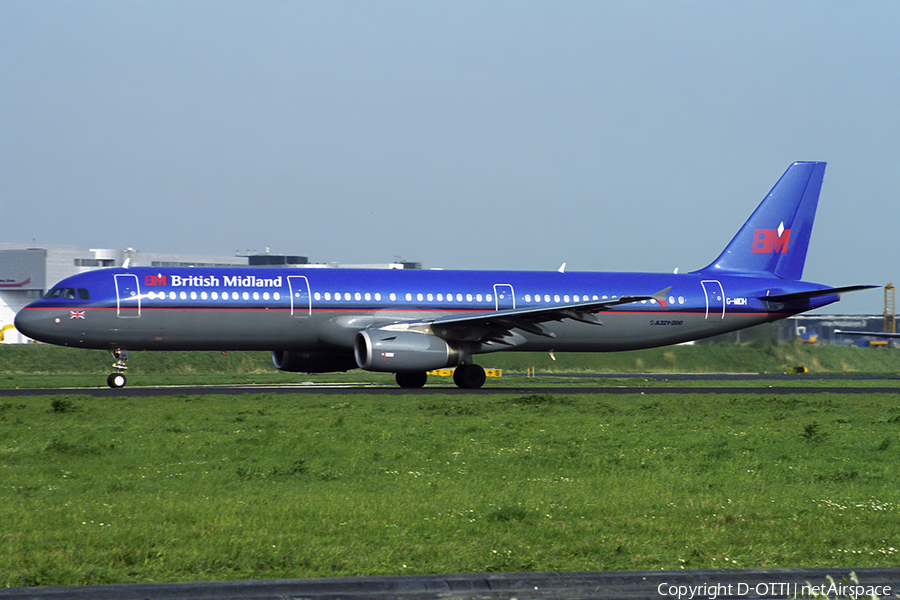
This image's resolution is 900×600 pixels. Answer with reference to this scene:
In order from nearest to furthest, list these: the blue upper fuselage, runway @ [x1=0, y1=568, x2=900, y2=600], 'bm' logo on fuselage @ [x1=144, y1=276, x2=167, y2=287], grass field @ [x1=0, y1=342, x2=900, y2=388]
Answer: runway @ [x1=0, y1=568, x2=900, y2=600]
the blue upper fuselage
'bm' logo on fuselage @ [x1=144, y1=276, x2=167, y2=287]
grass field @ [x1=0, y1=342, x2=900, y2=388]

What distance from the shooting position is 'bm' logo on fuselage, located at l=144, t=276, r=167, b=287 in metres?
30.1

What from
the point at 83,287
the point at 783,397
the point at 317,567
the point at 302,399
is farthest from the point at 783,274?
the point at 317,567

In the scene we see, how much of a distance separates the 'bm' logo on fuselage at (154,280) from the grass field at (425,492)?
835 cm

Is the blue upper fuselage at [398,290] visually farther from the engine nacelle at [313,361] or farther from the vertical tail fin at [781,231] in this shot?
the engine nacelle at [313,361]

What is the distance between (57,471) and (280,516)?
187 inches

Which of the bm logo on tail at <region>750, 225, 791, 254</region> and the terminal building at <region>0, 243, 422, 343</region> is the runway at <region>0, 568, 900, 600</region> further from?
the terminal building at <region>0, 243, 422, 343</region>

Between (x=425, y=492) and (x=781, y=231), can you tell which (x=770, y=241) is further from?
(x=425, y=492)

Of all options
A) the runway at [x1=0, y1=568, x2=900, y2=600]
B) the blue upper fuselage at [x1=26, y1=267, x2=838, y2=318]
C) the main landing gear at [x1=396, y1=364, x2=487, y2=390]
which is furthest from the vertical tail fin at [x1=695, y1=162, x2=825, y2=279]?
the runway at [x1=0, y1=568, x2=900, y2=600]

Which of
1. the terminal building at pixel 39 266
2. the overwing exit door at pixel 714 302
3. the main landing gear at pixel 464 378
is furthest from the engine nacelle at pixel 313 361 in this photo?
the terminal building at pixel 39 266

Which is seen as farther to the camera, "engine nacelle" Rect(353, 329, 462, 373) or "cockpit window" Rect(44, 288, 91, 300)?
"cockpit window" Rect(44, 288, 91, 300)

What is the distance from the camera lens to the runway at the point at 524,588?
A: 713 centimetres

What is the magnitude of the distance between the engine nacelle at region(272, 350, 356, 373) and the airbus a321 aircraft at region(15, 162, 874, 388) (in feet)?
0.15

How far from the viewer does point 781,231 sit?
38812 mm

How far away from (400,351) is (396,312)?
2.52m
